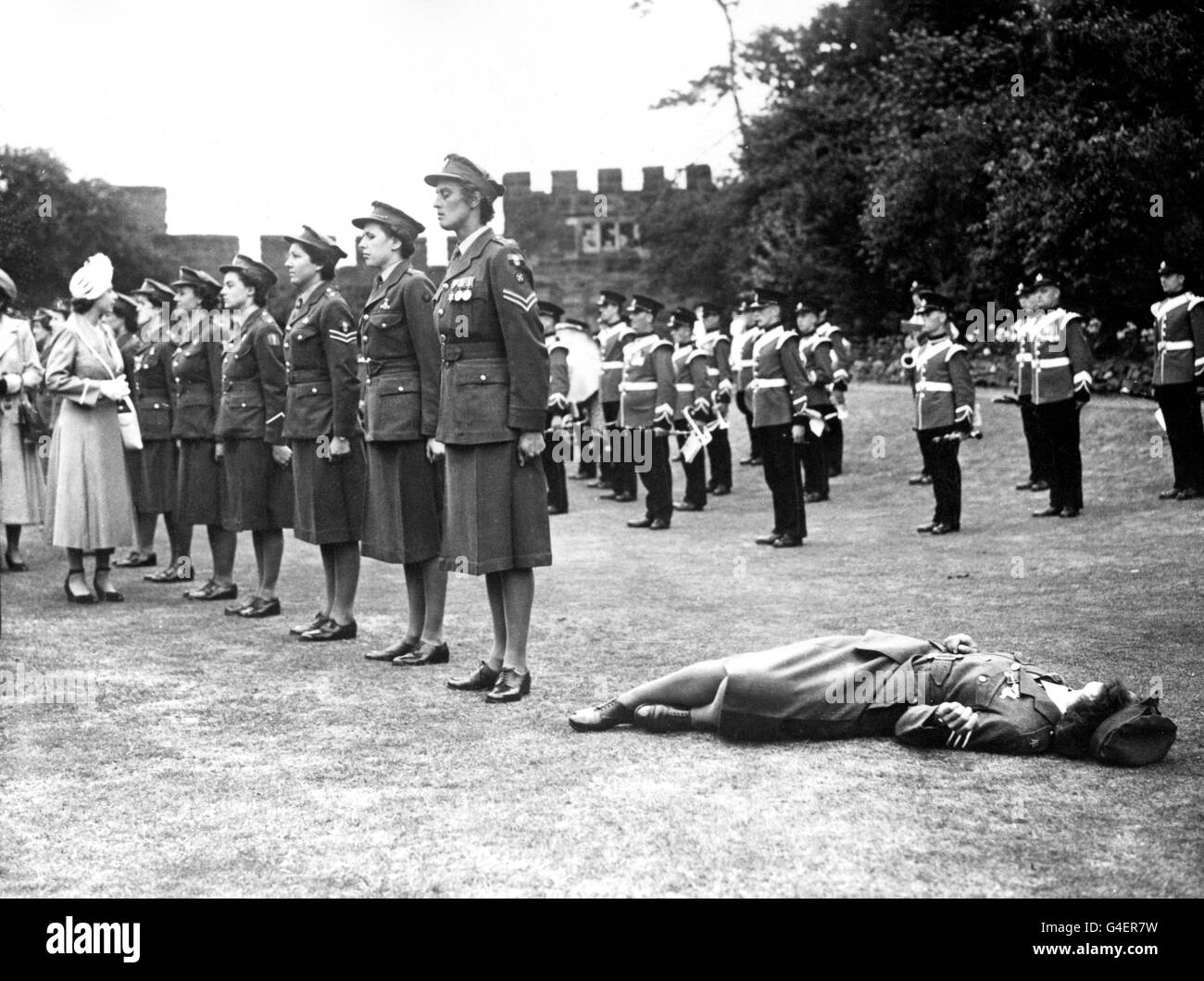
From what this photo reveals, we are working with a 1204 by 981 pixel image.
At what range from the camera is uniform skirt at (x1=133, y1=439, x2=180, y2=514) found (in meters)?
11.4

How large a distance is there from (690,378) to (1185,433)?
5.33 m

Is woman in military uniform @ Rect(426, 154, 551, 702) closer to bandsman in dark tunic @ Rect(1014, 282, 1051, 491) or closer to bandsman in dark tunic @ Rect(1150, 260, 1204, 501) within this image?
bandsman in dark tunic @ Rect(1150, 260, 1204, 501)

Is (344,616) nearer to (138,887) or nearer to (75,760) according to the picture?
(75,760)

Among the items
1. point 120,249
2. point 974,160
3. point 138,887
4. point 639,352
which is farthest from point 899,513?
point 120,249

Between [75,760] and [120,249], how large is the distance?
29285mm

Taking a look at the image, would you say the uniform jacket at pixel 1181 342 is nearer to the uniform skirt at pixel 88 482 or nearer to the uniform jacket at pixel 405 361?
the uniform jacket at pixel 405 361

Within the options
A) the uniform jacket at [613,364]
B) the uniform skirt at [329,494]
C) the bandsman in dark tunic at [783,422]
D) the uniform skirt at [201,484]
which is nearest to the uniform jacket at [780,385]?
the bandsman in dark tunic at [783,422]

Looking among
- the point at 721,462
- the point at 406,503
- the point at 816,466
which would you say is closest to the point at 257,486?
the point at 406,503

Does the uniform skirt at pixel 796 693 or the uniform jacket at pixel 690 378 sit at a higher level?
the uniform jacket at pixel 690 378

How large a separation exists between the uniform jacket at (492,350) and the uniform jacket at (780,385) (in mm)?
6517

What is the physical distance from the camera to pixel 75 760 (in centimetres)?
543

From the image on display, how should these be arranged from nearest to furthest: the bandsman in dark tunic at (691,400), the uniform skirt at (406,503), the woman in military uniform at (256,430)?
the uniform skirt at (406,503) → the woman in military uniform at (256,430) → the bandsman in dark tunic at (691,400)

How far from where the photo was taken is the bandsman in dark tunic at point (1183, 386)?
13.4 meters

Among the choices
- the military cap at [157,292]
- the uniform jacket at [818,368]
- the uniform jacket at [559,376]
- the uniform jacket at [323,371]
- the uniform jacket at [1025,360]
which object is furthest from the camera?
the uniform jacket at [818,368]
